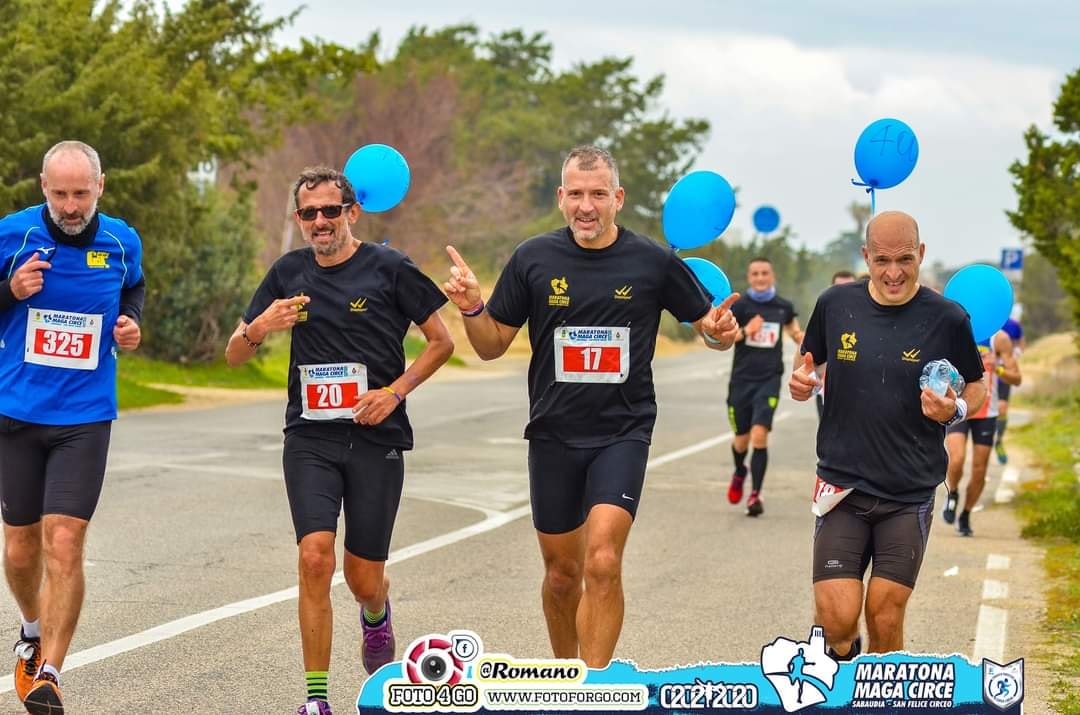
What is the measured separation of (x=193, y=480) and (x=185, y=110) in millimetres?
11156

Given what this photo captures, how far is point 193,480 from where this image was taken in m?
15.3

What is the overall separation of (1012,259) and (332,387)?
23834 millimetres

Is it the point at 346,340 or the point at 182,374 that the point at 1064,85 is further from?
the point at 182,374

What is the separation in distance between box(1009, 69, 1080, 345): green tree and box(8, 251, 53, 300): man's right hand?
10.5 metres

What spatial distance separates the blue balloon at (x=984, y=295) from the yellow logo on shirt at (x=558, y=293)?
Result: 73.1 inches

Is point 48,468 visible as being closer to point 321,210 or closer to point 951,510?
point 321,210

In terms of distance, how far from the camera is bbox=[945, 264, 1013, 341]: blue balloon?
7469mm

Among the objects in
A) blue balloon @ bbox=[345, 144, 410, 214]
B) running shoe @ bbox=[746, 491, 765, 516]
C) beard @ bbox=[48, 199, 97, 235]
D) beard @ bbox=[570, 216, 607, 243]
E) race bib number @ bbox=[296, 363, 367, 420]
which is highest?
blue balloon @ bbox=[345, 144, 410, 214]

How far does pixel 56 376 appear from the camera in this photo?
6.73 metres

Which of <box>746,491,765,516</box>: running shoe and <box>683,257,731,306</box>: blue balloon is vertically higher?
<box>683,257,731,306</box>: blue balloon

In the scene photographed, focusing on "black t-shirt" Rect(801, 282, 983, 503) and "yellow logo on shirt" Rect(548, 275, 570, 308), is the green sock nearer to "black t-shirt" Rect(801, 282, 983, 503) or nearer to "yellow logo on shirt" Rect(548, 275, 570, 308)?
"yellow logo on shirt" Rect(548, 275, 570, 308)

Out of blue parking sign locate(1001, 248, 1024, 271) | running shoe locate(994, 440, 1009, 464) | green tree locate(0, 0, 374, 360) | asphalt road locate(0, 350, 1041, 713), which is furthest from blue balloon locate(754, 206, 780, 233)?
blue parking sign locate(1001, 248, 1024, 271)

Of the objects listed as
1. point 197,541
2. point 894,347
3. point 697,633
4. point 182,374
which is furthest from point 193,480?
point 182,374

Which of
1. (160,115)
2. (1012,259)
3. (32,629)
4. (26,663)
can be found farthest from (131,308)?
(1012,259)
